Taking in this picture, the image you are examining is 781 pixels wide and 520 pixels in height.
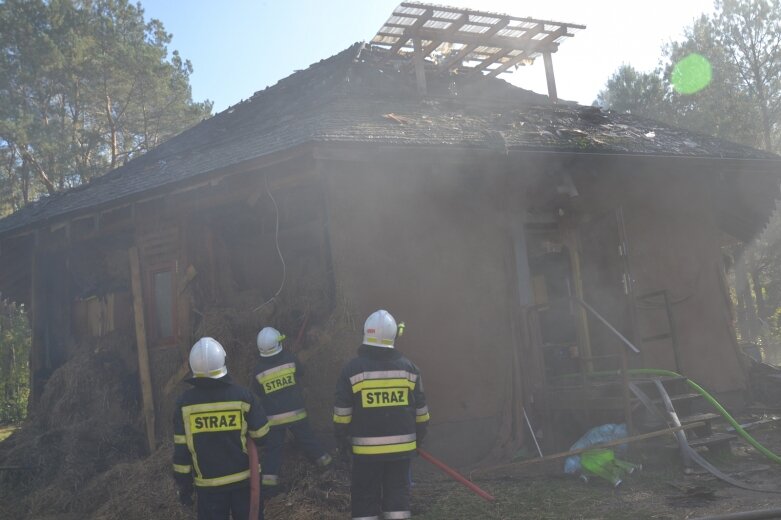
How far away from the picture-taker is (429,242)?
816cm

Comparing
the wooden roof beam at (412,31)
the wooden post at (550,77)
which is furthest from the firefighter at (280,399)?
the wooden post at (550,77)

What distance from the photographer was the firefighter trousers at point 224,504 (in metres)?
4.29

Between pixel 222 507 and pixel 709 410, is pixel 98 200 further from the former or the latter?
pixel 709 410

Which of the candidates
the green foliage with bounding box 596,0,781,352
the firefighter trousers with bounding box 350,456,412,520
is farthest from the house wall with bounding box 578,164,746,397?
the green foliage with bounding box 596,0,781,352

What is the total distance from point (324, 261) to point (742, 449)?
5380 mm

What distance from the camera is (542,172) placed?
884 centimetres

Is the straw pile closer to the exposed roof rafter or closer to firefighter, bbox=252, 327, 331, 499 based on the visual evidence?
firefighter, bbox=252, 327, 331, 499

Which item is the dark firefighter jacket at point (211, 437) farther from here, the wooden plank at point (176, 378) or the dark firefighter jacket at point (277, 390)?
the wooden plank at point (176, 378)

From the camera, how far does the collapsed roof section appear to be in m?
10.1

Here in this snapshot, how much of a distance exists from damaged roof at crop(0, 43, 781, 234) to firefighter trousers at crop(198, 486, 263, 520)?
3839 millimetres

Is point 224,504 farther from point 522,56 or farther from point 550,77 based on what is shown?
point 522,56

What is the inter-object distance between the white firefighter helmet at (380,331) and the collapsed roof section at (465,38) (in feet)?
20.6

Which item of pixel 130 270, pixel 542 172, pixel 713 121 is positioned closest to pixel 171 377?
pixel 130 270

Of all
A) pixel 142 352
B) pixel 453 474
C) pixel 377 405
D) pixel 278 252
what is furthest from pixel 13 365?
pixel 377 405
